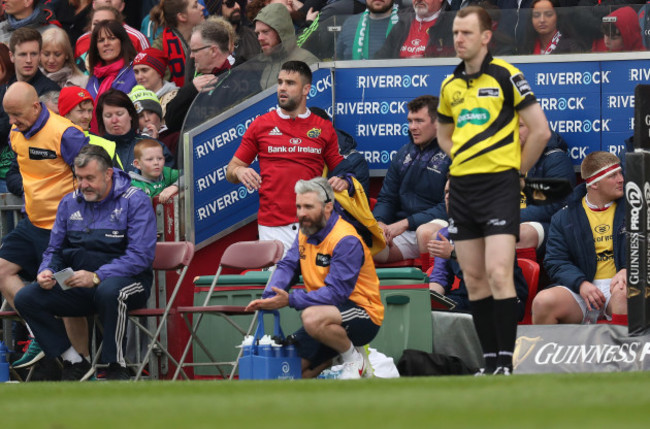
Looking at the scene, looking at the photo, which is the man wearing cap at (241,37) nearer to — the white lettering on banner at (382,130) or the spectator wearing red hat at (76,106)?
the white lettering on banner at (382,130)

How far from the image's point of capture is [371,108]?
40.5 ft

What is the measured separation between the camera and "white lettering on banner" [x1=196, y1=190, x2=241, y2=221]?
1177 centimetres

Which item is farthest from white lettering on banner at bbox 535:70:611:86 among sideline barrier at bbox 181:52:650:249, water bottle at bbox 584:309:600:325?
water bottle at bbox 584:309:600:325

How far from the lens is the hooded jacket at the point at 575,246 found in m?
10.1

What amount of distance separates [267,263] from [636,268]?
3.11 m

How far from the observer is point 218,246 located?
12.0m

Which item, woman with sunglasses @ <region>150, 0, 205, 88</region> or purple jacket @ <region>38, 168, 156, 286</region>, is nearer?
purple jacket @ <region>38, 168, 156, 286</region>

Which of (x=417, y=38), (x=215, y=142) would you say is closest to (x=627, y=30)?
(x=417, y=38)

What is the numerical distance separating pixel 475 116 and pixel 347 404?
8.54 ft

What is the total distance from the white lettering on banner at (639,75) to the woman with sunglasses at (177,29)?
4625mm

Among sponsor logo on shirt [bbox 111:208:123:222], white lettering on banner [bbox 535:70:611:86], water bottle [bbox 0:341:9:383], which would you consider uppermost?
white lettering on banner [bbox 535:70:611:86]

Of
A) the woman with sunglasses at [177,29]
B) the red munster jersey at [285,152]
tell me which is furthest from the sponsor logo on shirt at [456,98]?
the woman with sunglasses at [177,29]

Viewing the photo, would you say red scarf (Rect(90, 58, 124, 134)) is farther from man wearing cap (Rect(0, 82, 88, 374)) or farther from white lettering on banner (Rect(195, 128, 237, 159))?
man wearing cap (Rect(0, 82, 88, 374))

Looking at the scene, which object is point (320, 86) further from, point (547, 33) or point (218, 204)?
point (547, 33)
